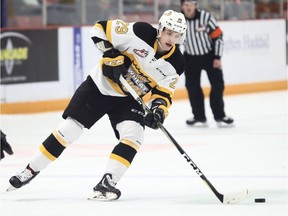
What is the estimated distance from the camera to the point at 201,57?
32.4 ft

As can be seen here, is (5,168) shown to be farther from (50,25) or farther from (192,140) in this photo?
(50,25)

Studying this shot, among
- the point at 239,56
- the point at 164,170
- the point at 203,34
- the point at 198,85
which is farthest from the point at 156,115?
the point at 239,56

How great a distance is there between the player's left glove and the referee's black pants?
4.26 metres

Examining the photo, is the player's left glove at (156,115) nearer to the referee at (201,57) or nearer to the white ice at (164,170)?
the white ice at (164,170)

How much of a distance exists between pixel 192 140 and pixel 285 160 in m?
1.51

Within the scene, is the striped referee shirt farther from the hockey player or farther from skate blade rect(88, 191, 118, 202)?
skate blade rect(88, 191, 118, 202)

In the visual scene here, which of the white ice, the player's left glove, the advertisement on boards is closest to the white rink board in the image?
the advertisement on boards

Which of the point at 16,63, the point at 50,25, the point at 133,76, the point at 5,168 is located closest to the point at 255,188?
the point at 133,76

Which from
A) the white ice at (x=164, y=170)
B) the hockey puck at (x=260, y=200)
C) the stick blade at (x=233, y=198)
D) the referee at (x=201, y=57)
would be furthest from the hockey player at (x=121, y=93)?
the referee at (x=201, y=57)

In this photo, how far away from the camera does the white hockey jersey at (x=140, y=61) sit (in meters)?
5.61

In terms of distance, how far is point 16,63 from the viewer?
10648mm

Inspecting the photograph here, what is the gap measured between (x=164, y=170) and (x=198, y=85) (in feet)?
10.3

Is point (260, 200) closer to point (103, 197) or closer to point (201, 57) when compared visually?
point (103, 197)

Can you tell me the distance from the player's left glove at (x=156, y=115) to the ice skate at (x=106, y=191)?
36 cm
